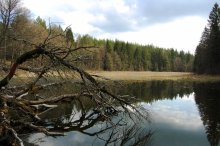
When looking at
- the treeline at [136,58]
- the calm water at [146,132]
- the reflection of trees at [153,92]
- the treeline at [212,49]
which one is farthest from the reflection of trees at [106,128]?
the treeline at [136,58]

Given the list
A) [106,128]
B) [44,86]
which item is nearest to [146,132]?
[106,128]

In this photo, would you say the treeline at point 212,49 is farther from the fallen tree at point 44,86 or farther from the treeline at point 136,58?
the fallen tree at point 44,86

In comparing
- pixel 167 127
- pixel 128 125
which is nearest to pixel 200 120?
pixel 167 127

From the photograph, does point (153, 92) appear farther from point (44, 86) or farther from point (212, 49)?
point (212, 49)

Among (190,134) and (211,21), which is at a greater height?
(211,21)

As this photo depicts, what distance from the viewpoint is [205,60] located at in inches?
2721

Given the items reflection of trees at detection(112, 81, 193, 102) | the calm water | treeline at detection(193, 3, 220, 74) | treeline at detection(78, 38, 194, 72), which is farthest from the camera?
treeline at detection(78, 38, 194, 72)

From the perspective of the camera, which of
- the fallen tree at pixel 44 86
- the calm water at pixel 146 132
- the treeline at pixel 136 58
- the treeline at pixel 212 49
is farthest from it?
the treeline at pixel 136 58

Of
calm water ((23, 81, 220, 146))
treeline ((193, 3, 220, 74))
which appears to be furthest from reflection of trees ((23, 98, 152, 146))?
treeline ((193, 3, 220, 74))

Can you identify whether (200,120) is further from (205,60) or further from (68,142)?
(205,60)

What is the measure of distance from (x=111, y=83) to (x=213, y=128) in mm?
4060

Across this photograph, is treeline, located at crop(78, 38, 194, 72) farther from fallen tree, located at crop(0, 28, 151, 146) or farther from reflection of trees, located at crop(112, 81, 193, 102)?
fallen tree, located at crop(0, 28, 151, 146)

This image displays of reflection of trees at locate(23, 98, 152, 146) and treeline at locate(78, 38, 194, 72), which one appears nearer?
reflection of trees at locate(23, 98, 152, 146)

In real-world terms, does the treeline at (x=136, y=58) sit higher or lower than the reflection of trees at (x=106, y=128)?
higher
